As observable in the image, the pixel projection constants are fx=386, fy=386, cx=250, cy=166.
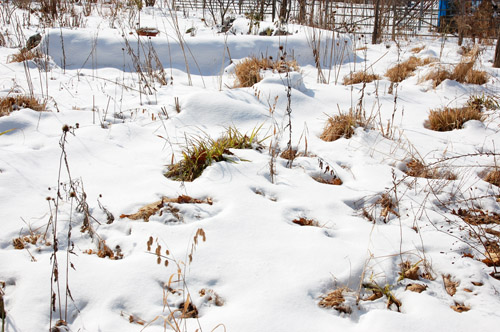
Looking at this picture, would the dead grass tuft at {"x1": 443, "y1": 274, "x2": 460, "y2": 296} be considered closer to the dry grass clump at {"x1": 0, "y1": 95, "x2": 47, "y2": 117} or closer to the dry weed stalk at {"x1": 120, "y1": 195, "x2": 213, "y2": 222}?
the dry weed stalk at {"x1": 120, "y1": 195, "x2": 213, "y2": 222}

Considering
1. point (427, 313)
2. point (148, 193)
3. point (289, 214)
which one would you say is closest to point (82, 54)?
point (148, 193)

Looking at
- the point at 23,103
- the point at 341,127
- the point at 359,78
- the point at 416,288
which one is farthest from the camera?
the point at 359,78

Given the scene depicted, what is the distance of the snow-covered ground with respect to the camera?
141 cm

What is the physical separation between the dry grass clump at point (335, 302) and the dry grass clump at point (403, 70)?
4.00m

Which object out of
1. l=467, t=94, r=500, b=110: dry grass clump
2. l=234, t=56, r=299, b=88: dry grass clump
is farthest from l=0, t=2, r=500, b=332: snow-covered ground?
l=234, t=56, r=299, b=88: dry grass clump

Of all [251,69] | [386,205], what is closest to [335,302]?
[386,205]

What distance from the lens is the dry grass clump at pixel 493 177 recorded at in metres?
2.49

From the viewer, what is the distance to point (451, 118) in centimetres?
344

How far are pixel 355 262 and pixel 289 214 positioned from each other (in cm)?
47

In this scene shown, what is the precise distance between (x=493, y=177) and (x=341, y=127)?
3.63ft

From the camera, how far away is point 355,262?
167 centimetres

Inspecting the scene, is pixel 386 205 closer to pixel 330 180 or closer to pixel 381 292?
pixel 330 180

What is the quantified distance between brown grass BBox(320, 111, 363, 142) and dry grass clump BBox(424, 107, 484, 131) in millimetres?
800

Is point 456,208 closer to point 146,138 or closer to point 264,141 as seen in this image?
point 264,141
